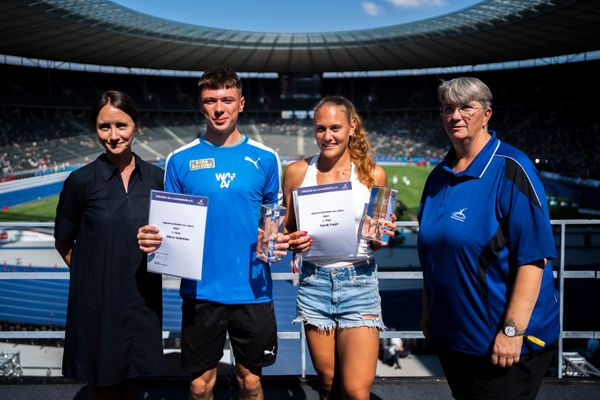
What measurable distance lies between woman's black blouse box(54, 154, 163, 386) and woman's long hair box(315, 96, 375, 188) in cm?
117

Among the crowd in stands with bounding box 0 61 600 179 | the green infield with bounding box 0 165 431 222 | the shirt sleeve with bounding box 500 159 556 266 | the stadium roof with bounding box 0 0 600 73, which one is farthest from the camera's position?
the crowd in stands with bounding box 0 61 600 179

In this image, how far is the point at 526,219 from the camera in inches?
79.0

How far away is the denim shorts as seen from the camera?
8.51 ft

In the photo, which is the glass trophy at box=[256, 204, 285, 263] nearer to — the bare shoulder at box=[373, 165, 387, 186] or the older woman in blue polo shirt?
the bare shoulder at box=[373, 165, 387, 186]

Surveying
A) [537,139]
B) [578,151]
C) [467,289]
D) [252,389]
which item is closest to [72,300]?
[252,389]

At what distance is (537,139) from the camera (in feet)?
131

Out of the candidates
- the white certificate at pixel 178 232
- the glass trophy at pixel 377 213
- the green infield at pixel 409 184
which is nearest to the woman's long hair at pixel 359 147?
the glass trophy at pixel 377 213

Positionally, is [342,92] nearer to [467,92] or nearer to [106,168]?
[106,168]

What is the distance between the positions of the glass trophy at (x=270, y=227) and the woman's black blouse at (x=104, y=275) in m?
0.65

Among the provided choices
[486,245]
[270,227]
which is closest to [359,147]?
[270,227]

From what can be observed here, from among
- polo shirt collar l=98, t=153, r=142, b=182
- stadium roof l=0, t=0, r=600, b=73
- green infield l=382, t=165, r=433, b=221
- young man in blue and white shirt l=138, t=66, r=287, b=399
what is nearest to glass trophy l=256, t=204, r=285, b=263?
young man in blue and white shirt l=138, t=66, r=287, b=399

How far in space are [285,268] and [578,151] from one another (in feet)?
97.1

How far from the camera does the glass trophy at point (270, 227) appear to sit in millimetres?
2449

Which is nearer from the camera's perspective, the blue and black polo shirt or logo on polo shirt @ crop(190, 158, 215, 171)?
the blue and black polo shirt
